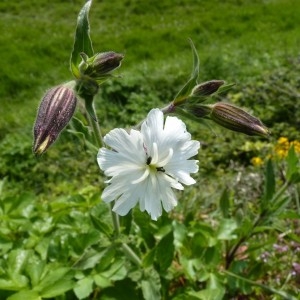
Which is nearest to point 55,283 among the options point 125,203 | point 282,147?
point 125,203

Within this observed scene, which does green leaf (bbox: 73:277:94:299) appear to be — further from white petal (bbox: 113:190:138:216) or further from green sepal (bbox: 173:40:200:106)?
green sepal (bbox: 173:40:200:106)

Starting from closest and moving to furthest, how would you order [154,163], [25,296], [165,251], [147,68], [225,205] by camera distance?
[154,163] → [25,296] → [165,251] → [225,205] → [147,68]

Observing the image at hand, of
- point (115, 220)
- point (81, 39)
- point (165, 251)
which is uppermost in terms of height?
point (81, 39)

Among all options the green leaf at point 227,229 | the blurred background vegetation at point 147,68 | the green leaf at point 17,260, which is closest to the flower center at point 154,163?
the blurred background vegetation at point 147,68

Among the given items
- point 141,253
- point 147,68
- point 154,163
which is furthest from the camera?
point 147,68

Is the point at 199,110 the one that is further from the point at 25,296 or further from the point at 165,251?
the point at 25,296

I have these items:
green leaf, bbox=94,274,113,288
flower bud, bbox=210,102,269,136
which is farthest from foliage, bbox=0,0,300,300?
flower bud, bbox=210,102,269,136
